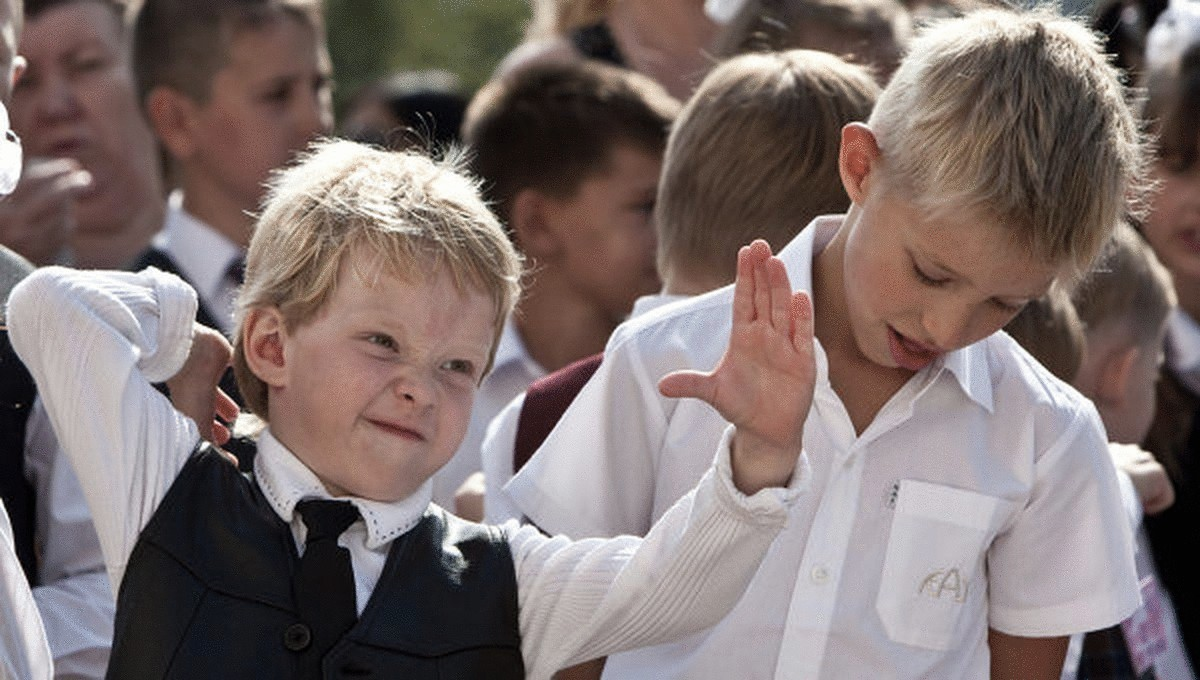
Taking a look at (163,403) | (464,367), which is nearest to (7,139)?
(163,403)

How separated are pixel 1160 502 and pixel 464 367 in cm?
175

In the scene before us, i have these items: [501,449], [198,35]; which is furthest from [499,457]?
[198,35]

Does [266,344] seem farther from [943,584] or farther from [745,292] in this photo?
[943,584]

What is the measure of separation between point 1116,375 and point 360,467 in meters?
2.11

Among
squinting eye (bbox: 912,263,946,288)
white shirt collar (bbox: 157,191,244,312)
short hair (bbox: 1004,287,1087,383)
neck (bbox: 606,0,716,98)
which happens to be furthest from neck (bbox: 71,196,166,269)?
squinting eye (bbox: 912,263,946,288)

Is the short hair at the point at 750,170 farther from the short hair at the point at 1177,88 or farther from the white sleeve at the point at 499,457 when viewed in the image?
the short hair at the point at 1177,88

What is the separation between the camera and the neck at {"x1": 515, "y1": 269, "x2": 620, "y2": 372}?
4988mm

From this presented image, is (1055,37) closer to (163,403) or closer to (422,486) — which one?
(422,486)

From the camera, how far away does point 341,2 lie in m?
12.9

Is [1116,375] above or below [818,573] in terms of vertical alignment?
below

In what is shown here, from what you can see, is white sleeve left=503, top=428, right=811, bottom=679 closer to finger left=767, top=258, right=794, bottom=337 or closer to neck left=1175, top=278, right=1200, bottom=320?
finger left=767, top=258, right=794, bottom=337

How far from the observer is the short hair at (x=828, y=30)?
4.79 m

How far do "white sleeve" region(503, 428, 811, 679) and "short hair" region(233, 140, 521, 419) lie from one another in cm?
34

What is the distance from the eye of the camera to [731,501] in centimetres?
276
